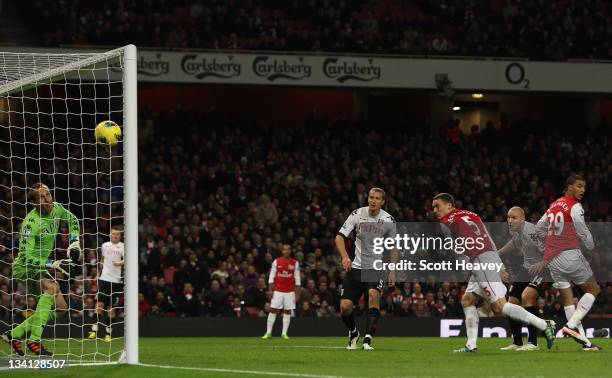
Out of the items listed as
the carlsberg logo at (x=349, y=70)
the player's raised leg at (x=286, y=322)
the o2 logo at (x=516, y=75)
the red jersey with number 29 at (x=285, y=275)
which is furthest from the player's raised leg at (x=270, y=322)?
the o2 logo at (x=516, y=75)

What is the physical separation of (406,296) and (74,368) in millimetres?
14498

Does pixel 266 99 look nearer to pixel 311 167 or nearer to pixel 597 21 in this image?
pixel 311 167

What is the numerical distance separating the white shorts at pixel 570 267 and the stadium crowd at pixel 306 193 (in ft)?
33.5

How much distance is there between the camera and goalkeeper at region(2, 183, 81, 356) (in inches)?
469

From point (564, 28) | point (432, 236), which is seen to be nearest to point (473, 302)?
point (432, 236)

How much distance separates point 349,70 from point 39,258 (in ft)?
62.7

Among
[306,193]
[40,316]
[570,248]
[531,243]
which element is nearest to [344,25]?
[306,193]

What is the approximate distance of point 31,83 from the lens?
38.0 feet

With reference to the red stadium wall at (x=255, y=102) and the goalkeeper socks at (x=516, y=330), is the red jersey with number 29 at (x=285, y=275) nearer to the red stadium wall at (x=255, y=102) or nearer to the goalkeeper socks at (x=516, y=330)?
the goalkeeper socks at (x=516, y=330)

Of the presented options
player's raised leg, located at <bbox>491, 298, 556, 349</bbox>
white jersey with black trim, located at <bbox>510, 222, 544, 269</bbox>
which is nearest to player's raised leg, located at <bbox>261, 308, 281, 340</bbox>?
white jersey with black trim, located at <bbox>510, 222, 544, 269</bbox>

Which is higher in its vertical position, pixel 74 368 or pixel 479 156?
pixel 479 156

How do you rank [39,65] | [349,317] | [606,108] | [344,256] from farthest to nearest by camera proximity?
[606,108] → [349,317] → [344,256] → [39,65]

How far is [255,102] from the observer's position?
3694cm

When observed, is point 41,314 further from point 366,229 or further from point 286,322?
point 286,322
